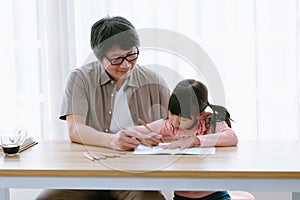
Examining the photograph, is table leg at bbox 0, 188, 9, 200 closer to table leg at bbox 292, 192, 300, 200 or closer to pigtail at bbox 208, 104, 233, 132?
pigtail at bbox 208, 104, 233, 132

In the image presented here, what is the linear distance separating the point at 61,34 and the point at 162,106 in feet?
3.56

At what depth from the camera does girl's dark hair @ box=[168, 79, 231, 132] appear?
5.54 feet

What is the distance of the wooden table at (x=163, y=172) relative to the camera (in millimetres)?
1497

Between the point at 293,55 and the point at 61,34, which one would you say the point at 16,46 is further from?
the point at 293,55

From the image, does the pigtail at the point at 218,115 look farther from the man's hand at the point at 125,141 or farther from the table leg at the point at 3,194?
the table leg at the point at 3,194

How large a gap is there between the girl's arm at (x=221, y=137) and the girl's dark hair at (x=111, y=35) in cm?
44

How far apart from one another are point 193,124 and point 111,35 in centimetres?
50

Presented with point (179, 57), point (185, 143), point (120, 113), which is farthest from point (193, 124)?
point (179, 57)

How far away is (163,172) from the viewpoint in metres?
1.52

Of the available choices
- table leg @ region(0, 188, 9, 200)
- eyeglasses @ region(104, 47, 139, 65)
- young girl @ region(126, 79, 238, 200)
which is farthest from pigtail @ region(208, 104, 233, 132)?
table leg @ region(0, 188, 9, 200)

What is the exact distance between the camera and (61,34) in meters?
2.68

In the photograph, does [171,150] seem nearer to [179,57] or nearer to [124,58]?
[124,58]

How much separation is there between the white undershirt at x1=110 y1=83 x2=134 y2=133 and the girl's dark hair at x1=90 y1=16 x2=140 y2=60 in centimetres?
18

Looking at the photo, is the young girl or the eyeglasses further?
the eyeglasses
